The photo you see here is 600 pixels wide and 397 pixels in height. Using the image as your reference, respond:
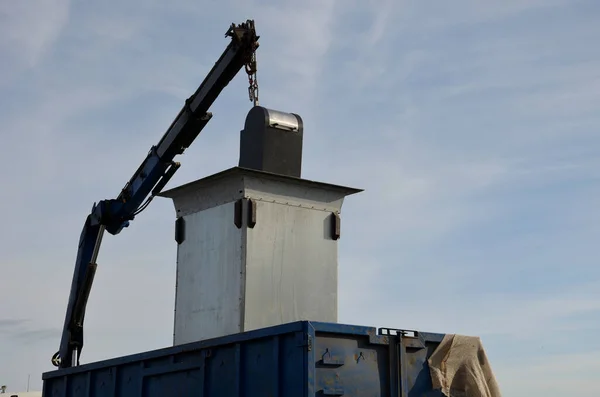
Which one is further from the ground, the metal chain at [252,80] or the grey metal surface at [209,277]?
the metal chain at [252,80]

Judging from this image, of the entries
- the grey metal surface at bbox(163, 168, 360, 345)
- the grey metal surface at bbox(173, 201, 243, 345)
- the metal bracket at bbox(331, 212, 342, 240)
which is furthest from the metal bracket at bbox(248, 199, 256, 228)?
the metal bracket at bbox(331, 212, 342, 240)

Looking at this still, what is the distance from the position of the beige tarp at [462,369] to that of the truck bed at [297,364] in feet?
0.35

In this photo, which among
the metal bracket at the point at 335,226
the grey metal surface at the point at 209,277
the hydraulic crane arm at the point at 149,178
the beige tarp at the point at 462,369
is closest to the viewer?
the beige tarp at the point at 462,369

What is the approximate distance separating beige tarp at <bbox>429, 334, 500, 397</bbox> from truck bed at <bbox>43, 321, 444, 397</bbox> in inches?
4.1

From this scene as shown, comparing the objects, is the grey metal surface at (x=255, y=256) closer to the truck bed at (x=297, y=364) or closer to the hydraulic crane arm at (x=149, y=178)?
the truck bed at (x=297, y=364)

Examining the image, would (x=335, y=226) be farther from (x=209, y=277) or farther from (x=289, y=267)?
(x=209, y=277)

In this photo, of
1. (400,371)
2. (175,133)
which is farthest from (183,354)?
(175,133)

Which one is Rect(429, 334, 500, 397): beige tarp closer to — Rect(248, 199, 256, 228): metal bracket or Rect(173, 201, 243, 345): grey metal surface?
Rect(173, 201, 243, 345): grey metal surface

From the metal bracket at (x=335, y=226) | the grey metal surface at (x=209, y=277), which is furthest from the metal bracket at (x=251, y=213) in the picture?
the metal bracket at (x=335, y=226)

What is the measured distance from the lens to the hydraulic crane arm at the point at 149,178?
44.9 feet

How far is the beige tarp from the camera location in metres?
8.95

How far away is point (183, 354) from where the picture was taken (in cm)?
→ 931

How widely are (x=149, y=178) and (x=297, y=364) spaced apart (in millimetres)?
8305

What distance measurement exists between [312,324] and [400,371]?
1.31m
